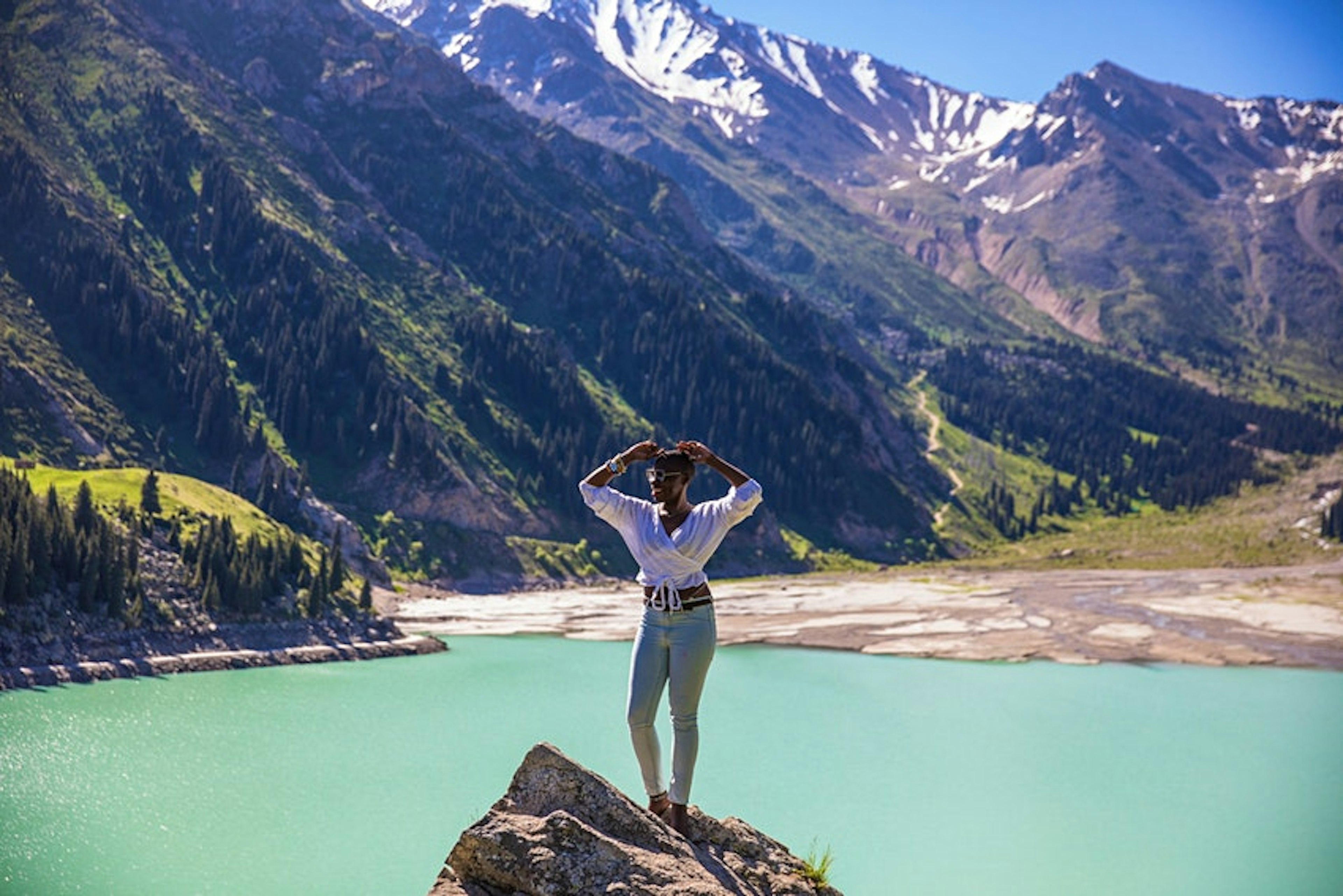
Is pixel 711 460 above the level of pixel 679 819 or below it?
above

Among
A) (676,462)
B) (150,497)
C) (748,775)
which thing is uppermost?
(150,497)

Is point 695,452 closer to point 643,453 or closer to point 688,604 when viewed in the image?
point 643,453

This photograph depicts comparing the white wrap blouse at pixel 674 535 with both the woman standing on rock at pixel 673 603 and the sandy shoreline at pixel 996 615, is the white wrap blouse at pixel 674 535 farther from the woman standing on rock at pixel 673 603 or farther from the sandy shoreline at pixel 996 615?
the sandy shoreline at pixel 996 615

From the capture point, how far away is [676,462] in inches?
567

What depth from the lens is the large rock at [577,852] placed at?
41.8 feet

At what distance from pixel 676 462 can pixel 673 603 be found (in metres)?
1.73

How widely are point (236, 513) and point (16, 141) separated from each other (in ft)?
283

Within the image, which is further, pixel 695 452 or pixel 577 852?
pixel 695 452

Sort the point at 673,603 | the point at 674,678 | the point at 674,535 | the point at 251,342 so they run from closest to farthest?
the point at 673,603
the point at 674,678
the point at 674,535
the point at 251,342

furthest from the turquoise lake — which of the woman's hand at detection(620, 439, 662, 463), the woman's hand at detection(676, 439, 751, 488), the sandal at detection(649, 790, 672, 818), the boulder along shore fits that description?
the woman's hand at detection(676, 439, 751, 488)

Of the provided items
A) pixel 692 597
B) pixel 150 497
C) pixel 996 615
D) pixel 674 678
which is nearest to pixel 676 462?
pixel 692 597

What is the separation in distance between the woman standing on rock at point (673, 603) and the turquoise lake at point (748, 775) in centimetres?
2306

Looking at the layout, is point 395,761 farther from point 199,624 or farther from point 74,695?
point 199,624

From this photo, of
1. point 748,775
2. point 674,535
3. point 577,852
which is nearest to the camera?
point 577,852
